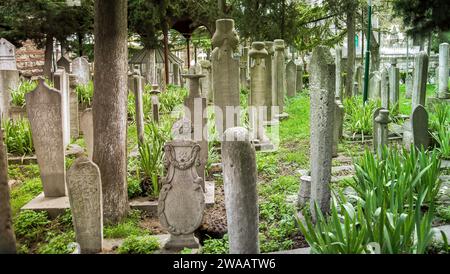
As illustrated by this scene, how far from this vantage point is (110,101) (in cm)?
569

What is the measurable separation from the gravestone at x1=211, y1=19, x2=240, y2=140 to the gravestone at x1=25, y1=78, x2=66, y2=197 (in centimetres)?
314

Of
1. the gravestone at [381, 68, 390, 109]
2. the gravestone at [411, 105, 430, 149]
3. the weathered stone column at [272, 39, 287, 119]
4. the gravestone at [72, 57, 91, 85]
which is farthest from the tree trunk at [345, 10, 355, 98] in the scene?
the gravestone at [411, 105, 430, 149]

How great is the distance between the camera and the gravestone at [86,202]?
15.4 ft

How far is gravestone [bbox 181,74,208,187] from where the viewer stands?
21.2ft

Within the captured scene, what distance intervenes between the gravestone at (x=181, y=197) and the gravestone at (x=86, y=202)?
620mm

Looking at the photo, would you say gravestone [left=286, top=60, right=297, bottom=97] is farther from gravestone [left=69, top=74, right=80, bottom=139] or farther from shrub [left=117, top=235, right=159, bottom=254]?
shrub [left=117, top=235, right=159, bottom=254]

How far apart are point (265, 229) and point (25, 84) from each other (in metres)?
8.70

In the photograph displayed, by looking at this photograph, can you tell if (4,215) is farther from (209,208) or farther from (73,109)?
(73,109)

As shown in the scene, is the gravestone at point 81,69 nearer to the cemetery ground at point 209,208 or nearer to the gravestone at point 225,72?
the cemetery ground at point 209,208

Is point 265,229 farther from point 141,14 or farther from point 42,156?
point 141,14

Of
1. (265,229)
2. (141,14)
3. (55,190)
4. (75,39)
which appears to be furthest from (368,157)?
(75,39)

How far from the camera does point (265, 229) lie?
17.8ft

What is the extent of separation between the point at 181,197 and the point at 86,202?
90cm

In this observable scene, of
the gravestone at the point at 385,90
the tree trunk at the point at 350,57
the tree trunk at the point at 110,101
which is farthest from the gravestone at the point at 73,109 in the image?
the tree trunk at the point at 350,57
